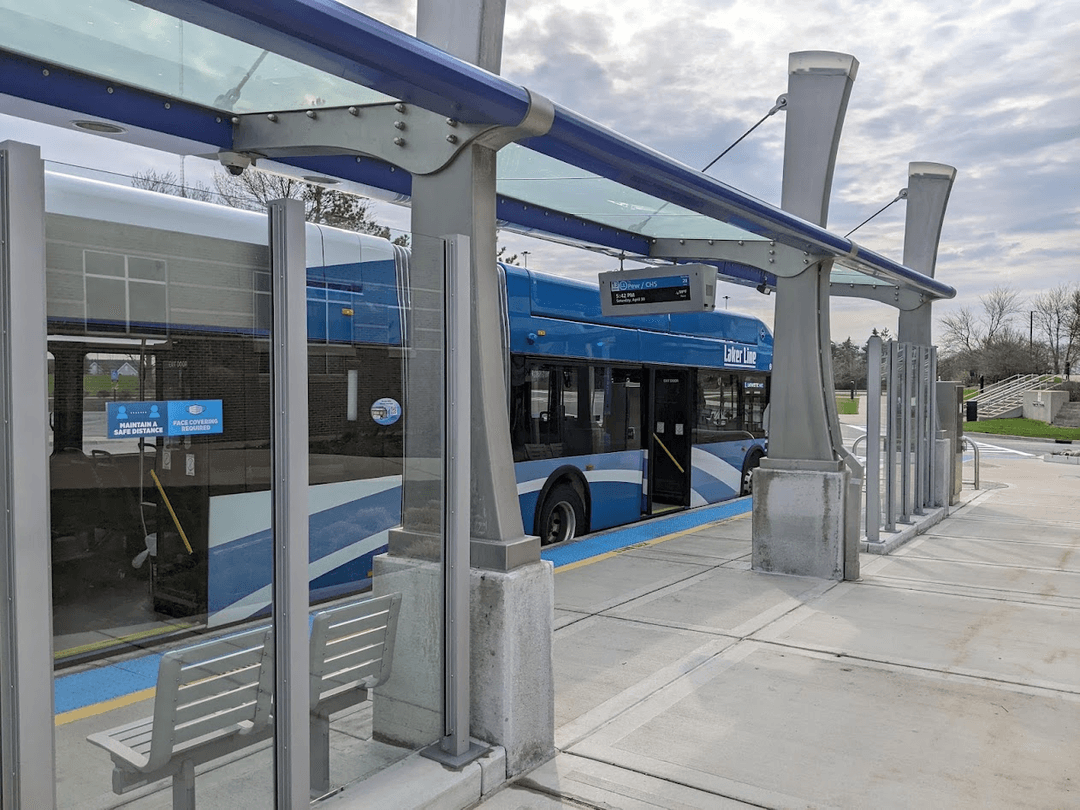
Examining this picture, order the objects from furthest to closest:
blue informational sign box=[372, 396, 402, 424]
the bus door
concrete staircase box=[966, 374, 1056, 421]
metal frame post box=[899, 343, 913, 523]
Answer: concrete staircase box=[966, 374, 1056, 421], the bus door, metal frame post box=[899, 343, 913, 523], blue informational sign box=[372, 396, 402, 424]

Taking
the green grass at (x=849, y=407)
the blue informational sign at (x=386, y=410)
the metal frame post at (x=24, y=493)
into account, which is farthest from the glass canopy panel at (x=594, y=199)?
the green grass at (x=849, y=407)

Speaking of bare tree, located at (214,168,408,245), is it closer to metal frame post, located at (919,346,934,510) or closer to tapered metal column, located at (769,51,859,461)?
tapered metal column, located at (769,51,859,461)

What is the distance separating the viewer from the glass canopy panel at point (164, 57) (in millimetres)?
3471

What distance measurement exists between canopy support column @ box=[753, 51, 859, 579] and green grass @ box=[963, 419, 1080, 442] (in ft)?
98.2

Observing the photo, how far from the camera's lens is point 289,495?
326 cm

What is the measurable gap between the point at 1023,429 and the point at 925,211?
101 feet

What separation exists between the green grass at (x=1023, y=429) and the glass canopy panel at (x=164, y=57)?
35801mm

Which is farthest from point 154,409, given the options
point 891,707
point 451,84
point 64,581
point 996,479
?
point 996,479

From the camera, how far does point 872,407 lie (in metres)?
9.74

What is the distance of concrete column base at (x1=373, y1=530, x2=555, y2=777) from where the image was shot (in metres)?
4.15

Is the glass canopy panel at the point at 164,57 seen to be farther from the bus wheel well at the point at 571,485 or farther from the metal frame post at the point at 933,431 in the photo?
the metal frame post at the point at 933,431

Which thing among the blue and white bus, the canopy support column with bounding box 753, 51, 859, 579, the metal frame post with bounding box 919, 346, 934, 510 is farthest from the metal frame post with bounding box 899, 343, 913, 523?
the blue and white bus

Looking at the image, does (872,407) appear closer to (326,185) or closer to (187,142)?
(326,185)

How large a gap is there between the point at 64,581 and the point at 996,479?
63.1 feet
